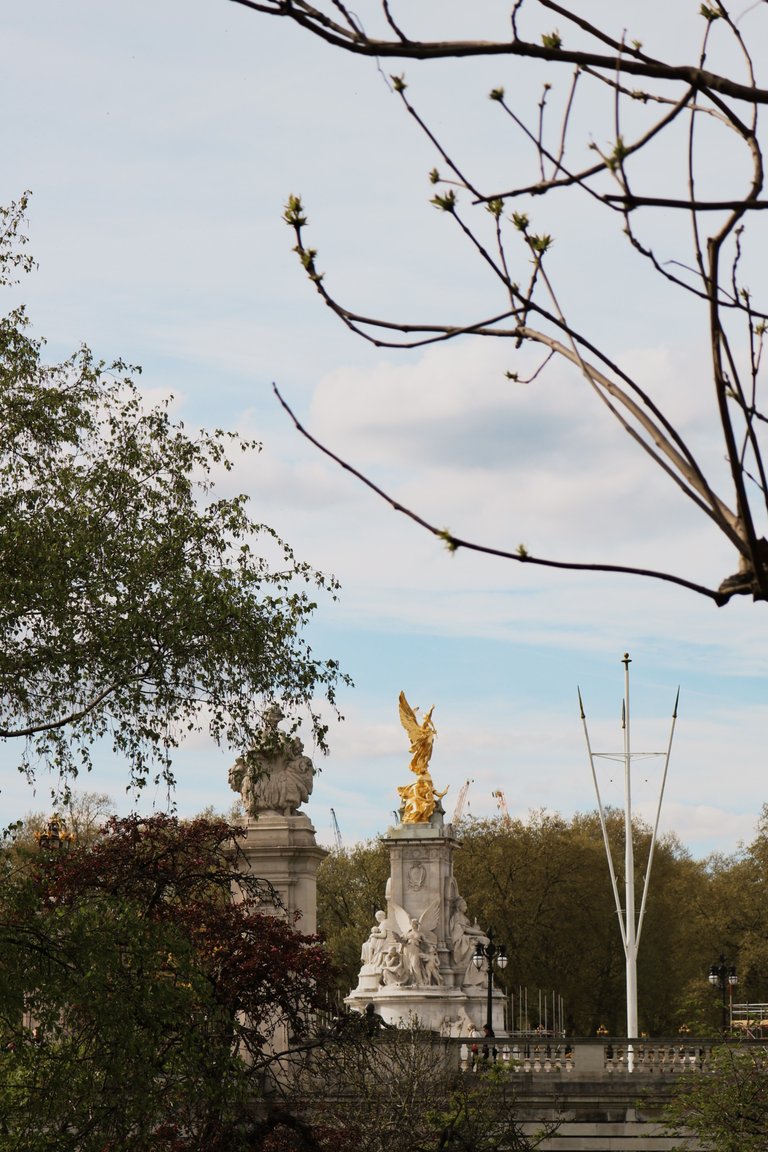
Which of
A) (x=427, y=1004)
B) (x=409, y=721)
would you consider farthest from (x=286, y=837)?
(x=409, y=721)

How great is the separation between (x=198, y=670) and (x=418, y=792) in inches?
1291

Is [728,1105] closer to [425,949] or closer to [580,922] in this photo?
[425,949]

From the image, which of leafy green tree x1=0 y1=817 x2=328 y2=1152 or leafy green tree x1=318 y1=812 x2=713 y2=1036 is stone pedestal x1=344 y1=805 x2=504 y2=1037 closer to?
leafy green tree x1=318 y1=812 x2=713 y2=1036

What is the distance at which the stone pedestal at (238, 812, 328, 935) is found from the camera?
28.2 m

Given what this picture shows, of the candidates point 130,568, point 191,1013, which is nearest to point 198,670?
point 130,568

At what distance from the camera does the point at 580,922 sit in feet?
231

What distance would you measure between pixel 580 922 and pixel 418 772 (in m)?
21.1

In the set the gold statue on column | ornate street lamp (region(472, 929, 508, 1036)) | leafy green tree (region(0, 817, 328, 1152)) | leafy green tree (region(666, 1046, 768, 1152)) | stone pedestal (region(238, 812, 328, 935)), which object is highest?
the gold statue on column

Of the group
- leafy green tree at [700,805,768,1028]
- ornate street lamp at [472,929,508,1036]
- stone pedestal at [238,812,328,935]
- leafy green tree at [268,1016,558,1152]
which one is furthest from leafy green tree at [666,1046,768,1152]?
leafy green tree at [700,805,768,1028]

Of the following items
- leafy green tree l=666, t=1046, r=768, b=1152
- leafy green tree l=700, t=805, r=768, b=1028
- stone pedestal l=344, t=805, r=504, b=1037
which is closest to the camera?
leafy green tree l=666, t=1046, r=768, b=1152

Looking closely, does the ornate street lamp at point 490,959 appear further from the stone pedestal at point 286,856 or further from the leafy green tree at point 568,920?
the leafy green tree at point 568,920

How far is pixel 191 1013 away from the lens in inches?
609

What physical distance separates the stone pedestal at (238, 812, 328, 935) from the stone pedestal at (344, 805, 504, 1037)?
54.7ft

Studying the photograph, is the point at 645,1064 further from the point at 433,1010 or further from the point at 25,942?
the point at 25,942
